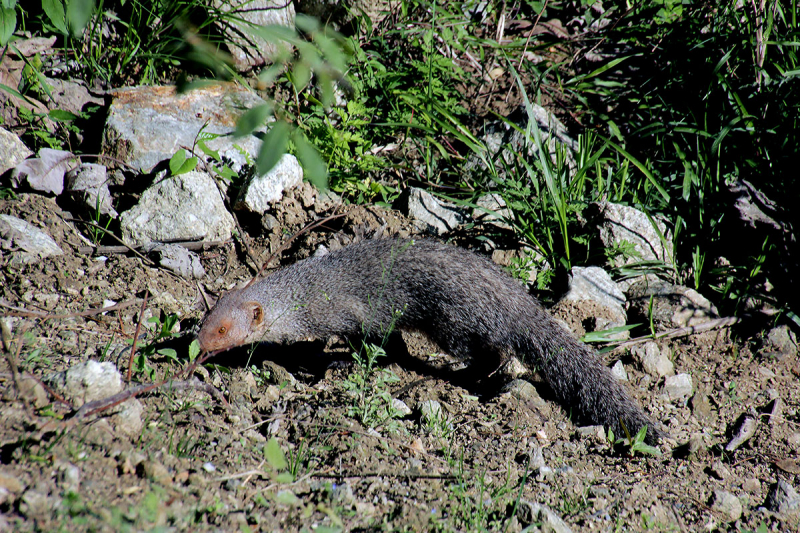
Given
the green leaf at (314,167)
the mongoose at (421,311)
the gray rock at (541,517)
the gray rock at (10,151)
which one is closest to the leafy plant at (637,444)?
the mongoose at (421,311)

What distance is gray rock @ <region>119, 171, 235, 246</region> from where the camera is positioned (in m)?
4.25

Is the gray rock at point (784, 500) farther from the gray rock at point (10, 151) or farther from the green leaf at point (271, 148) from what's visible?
the gray rock at point (10, 151)

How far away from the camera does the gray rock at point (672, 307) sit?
13.3 feet

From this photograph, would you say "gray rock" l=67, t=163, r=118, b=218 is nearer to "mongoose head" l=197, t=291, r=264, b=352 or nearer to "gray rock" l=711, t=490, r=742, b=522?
"mongoose head" l=197, t=291, r=264, b=352

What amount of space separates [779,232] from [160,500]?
4297mm

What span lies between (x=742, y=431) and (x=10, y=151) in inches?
206

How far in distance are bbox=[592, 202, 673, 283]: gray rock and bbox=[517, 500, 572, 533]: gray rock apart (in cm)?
251

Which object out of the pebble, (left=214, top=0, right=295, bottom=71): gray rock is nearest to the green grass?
(left=214, top=0, right=295, bottom=71): gray rock

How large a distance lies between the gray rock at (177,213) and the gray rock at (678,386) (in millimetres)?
3433

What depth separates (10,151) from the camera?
13.7 feet

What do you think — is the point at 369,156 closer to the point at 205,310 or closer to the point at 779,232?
the point at 205,310

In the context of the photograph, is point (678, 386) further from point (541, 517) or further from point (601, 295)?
point (541, 517)

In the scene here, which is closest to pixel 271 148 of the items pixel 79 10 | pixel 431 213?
pixel 79 10

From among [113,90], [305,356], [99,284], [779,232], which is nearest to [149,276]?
[99,284]
